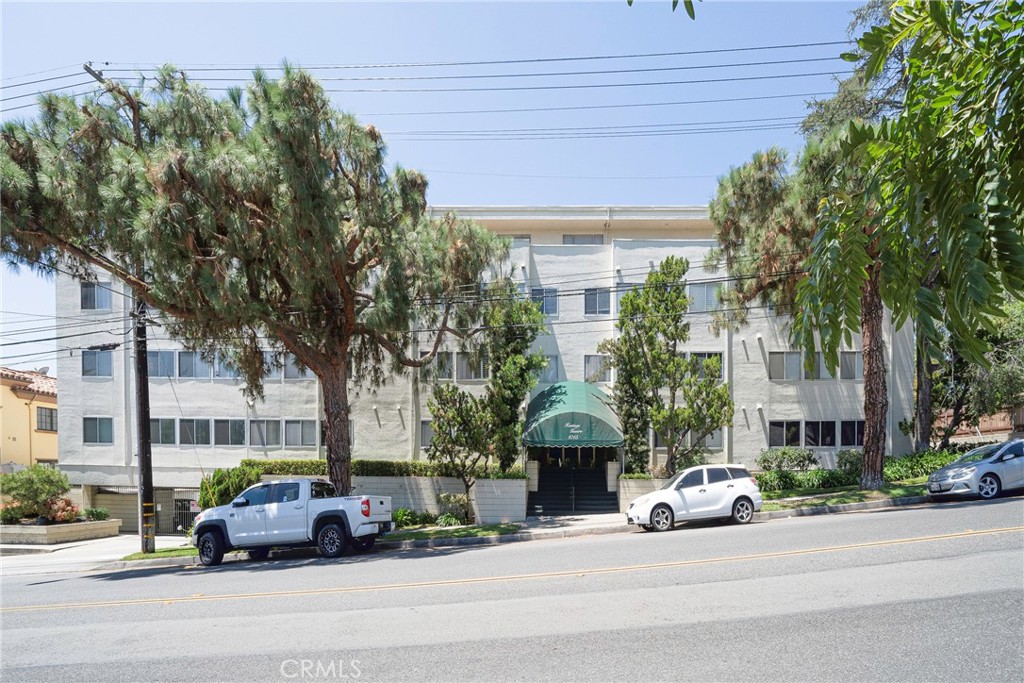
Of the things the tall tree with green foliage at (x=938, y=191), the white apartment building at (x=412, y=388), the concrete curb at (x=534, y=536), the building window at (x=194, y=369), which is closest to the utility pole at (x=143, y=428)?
the concrete curb at (x=534, y=536)

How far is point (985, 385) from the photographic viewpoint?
27656mm

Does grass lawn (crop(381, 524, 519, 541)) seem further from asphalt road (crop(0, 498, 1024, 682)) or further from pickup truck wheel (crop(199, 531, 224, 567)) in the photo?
asphalt road (crop(0, 498, 1024, 682))

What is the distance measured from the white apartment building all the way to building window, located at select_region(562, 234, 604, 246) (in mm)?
1575

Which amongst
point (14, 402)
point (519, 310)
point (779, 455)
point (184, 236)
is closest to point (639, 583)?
point (184, 236)

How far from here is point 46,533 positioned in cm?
2744

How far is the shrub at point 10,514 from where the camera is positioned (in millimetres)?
28453

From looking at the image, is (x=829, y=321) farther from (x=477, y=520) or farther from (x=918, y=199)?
(x=477, y=520)

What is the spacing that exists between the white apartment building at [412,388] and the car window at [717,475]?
35.2ft

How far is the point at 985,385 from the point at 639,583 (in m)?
22.0

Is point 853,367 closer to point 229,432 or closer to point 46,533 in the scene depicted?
point 229,432

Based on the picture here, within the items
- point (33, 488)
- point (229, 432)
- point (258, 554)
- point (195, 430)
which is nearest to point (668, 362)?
point (258, 554)

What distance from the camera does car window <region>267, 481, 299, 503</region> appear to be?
18.2 m

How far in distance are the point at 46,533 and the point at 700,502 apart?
22971 mm

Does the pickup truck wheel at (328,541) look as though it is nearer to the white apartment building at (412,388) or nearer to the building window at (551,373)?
the white apartment building at (412,388)
